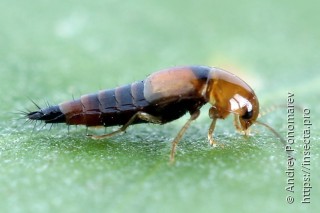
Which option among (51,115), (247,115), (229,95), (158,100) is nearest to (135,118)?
(158,100)

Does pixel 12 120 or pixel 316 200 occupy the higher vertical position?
pixel 12 120

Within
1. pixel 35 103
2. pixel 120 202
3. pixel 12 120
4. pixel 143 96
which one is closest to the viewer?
pixel 120 202

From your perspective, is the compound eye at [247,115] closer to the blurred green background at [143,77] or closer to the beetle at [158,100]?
the beetle at [158,100]

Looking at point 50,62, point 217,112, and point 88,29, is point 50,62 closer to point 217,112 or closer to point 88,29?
point 88,29

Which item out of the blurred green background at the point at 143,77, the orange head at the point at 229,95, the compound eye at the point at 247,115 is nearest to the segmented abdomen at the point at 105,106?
the blurred green background at the point at 143,77

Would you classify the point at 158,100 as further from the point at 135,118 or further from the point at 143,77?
the point at 143,77

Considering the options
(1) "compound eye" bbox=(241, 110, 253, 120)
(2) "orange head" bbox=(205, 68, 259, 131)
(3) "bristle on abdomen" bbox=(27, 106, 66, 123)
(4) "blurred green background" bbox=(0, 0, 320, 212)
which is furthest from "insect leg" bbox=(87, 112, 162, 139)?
(1) "compound eye" bbox=(241, 110, 253, 120)

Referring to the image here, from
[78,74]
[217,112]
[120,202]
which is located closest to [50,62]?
[78,74]
